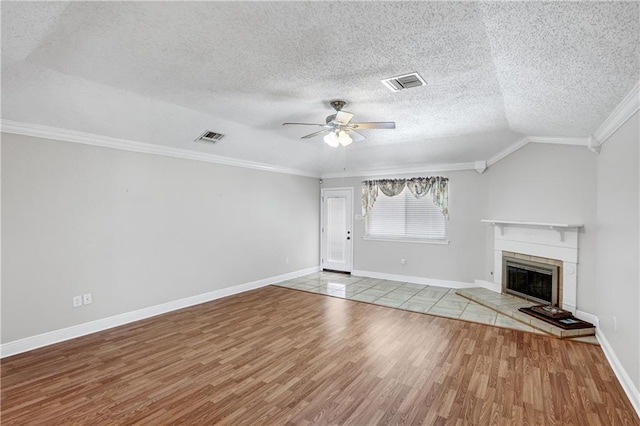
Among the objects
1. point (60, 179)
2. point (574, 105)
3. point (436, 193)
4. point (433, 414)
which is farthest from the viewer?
point (436, 193)

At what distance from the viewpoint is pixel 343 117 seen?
3.38 metres

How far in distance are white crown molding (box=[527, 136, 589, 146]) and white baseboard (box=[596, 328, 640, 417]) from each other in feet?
7.48

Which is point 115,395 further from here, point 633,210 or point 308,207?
point 308,207

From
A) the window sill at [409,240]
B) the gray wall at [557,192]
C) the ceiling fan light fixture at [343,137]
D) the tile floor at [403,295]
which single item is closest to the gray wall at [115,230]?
the tile floor at [403,295]

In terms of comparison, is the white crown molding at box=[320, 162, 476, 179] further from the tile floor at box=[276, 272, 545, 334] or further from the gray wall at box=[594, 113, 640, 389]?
the gray wall at box=[594, 113, 640, 389]

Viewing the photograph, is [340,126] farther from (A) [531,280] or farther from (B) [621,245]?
(A) [531,280]

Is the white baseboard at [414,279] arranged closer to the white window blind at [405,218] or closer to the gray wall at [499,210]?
the gray wall at [499,210]

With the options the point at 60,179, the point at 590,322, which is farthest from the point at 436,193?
the point at 60,179

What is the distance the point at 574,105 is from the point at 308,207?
5310 millimetres

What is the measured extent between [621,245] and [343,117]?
2875 millimetres

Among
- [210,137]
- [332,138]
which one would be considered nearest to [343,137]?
[332,138]

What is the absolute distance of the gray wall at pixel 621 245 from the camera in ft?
8.45

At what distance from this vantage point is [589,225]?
4.01m

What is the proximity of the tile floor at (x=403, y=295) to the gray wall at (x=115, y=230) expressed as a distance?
123 cm
